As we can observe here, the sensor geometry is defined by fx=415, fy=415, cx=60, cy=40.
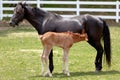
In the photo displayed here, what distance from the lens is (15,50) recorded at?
575 inches

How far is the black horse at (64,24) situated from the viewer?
1009cm

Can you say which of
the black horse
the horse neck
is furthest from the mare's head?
the horse neck

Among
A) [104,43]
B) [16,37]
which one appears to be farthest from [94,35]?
[16,37]

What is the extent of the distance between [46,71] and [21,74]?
68cm

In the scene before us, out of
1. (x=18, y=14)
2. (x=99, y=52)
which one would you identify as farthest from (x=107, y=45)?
(x=18, y=14)

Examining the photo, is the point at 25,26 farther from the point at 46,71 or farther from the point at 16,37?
the point at 46,71

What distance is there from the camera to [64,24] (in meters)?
10.1

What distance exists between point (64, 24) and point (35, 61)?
8.19 ft

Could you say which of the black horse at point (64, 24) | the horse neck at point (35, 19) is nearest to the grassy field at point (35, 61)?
the black horse at point (64, 24)

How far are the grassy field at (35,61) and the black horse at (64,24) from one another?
44 centimetres

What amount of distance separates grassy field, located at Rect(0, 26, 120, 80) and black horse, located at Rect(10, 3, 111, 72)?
1.43 ft

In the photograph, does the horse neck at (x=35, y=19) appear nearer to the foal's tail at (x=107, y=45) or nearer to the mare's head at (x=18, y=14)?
the mare's head at (x=18, y=14)

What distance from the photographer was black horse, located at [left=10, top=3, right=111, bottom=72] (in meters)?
10.1

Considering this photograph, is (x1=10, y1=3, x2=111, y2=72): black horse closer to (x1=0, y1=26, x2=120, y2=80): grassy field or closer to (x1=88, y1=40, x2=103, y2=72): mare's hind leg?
(x1=88, y1=40, x2=103, y2=72): mare's hind leg
